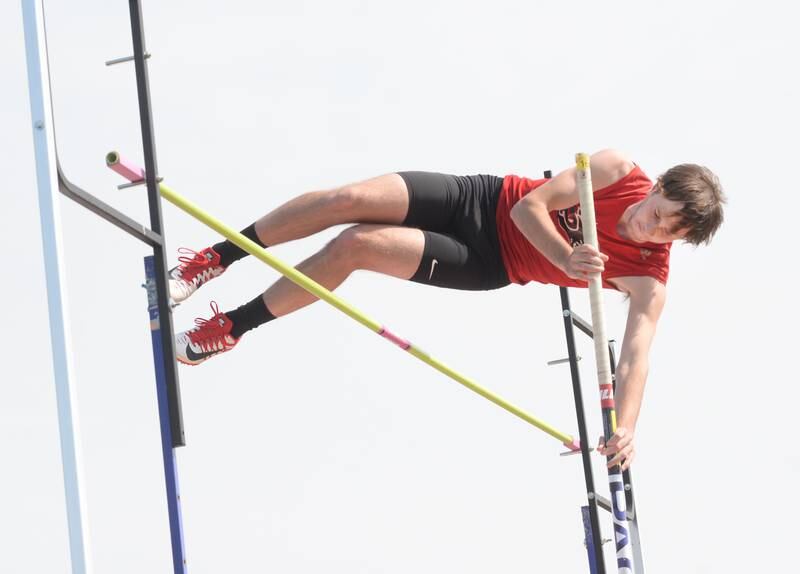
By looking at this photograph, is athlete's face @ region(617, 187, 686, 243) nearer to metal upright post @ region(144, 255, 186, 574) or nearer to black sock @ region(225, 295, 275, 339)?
black sock @ region(225, 295, 275, 339)

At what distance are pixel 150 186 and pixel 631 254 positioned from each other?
77.4 inches

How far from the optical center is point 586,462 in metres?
5.91

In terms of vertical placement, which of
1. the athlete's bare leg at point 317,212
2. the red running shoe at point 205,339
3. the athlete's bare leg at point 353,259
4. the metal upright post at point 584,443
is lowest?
the metal upright post at point 584,443

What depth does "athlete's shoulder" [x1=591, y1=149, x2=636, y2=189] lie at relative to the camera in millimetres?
4656

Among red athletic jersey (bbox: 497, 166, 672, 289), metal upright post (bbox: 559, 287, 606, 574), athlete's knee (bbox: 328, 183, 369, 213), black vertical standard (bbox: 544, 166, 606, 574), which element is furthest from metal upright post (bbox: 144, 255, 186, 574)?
metal upright post (bbox: 559, 287, 606, 574)

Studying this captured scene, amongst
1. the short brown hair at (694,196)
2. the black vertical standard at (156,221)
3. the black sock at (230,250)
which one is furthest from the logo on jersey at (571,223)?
the black vertical standard at (156,221)

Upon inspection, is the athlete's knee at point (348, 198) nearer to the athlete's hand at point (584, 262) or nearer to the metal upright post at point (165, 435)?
the athlete's hand at point (584, 262)

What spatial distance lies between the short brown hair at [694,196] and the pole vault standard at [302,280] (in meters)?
1.10

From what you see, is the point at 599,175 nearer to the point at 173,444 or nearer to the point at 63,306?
the point at 173,444

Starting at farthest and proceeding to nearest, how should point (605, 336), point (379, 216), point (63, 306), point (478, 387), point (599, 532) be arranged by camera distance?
point (599, 532), point (478, 387), point (379, 216), point (605, 336), point (63, 306)

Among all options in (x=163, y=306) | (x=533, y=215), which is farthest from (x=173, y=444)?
(x=533, y=215)

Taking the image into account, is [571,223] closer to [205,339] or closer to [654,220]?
[654,220]

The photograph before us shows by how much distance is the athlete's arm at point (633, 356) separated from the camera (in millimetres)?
4314

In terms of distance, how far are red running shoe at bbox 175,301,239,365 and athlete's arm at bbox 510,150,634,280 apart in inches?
42.7
